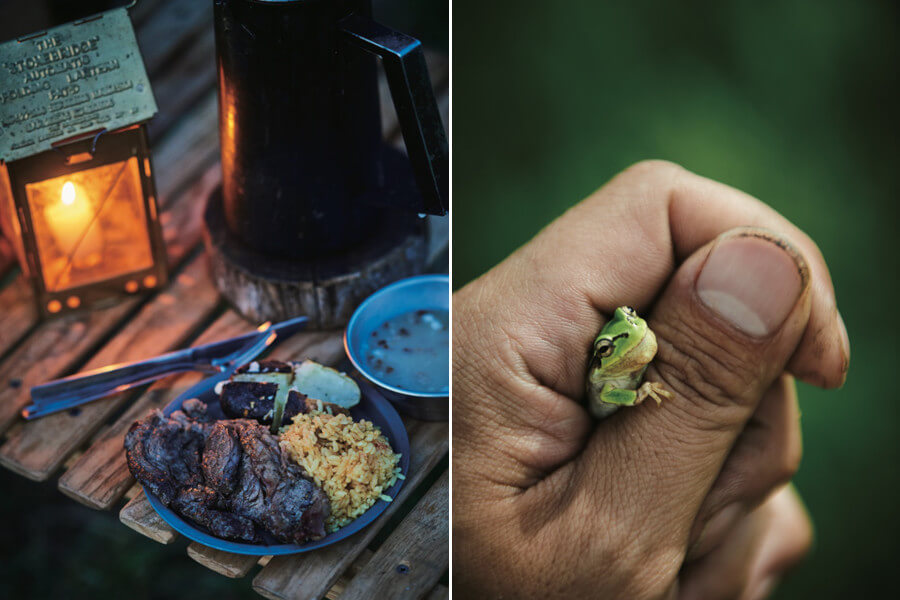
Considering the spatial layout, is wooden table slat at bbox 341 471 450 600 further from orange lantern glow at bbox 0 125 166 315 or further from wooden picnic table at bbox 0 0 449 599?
orange lantern glow at bbox 0 125 166 315

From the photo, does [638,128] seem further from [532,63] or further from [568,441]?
[568,441]

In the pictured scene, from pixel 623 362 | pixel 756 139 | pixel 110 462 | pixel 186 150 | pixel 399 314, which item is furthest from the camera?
pixel 756 139

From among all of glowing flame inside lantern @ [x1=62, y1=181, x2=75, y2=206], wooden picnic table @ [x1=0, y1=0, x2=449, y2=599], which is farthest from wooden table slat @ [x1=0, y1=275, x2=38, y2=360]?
glowing flame inside lantern @ [x1=62, y1=181, x2=75, y2=206]

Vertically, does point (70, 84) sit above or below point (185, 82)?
above

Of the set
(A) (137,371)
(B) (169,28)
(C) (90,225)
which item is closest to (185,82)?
(B) (169,28)

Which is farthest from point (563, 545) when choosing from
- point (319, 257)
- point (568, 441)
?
point (319, 257)

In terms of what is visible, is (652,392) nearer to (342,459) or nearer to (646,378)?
(646,378)
